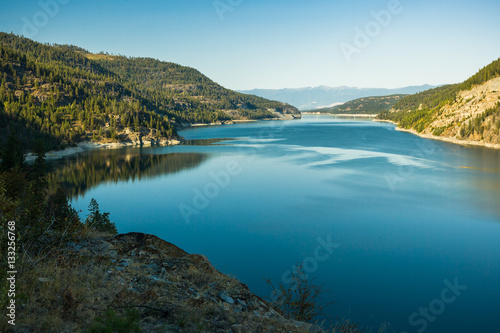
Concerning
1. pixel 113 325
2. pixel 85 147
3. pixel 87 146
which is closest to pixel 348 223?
pixel 113 325

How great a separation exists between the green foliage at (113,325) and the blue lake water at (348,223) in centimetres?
962

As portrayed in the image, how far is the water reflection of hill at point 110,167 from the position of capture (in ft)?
136

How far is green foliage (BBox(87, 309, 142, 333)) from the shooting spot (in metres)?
4.67

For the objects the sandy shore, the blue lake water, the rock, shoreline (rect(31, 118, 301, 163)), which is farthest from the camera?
the sandy shore

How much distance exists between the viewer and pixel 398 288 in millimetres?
15328

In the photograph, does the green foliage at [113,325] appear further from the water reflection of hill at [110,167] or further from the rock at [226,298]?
the water reflection of hill at [110,167]

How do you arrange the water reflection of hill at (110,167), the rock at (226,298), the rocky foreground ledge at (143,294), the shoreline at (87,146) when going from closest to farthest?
the rocky foreground ledge at (143,294) → the rock at (226,298) → the water reflection of hill at (110,167) → the shoreline at (87,146)

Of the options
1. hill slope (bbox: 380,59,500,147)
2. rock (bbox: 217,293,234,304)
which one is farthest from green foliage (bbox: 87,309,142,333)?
hill slope (bbox: 380,59,500,147)

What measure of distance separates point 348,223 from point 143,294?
20665 mm

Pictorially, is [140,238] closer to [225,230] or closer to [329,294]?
[329,294]

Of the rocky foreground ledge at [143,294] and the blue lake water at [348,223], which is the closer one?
the rocky foreground ledge at [143,294]

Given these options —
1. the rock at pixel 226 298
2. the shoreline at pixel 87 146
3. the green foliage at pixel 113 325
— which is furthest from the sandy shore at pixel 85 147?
the green foliage at pixel 113 325

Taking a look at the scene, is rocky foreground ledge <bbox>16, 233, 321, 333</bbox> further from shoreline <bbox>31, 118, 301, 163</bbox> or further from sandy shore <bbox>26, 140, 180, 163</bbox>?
sandy shore <bbox>26, 140, 180, 163</bbox>

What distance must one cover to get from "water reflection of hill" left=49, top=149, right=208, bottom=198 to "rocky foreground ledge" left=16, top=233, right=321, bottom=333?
32.0 metres
